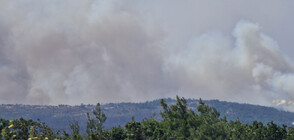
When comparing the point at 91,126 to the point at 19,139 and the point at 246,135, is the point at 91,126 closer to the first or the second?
the point at 246,135

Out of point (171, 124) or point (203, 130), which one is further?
point (171, 124)

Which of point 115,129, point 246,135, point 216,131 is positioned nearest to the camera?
point 216,131

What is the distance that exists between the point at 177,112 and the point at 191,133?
19.5m

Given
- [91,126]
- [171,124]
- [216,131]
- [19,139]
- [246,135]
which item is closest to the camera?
[19,139]

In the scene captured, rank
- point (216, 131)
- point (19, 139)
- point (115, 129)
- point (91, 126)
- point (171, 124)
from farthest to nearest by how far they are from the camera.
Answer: point (91, 126) < point (115, 129) < point (171, 124) < point (216, 131) < point (19, 139)

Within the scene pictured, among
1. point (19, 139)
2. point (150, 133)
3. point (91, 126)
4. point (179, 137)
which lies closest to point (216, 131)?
point (179, 137)

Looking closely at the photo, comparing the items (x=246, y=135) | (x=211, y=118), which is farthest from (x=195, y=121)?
(x=246, y=135)

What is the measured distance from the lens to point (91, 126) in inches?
6250

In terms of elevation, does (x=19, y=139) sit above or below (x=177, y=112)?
below

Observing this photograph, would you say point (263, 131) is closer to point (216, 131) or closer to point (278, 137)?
point (278, 137)

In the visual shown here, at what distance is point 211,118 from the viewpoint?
106375mm

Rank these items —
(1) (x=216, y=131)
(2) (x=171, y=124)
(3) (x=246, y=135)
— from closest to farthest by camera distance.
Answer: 1. (1) (x=216, y=131)
2. (3) (x=246, y=135)
3. (2) (x=171, y=124)

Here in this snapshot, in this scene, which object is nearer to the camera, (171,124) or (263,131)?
(263,131)

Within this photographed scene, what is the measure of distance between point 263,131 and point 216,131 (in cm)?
1137
